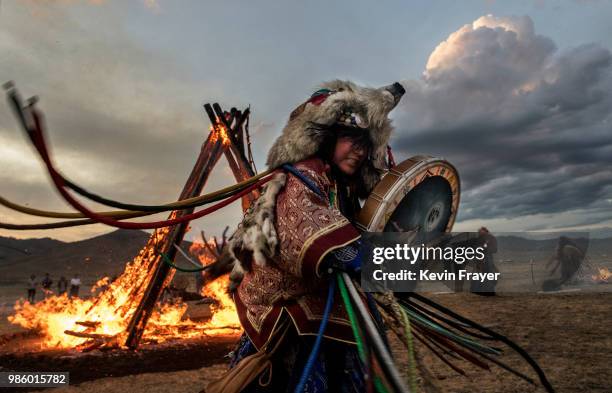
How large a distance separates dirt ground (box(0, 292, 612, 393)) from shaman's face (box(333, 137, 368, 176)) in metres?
1.64

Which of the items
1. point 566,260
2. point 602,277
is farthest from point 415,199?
point 602,277

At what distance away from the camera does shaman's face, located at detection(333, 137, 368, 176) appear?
89.1 inches

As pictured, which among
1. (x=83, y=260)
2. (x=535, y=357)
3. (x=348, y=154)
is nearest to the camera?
(x=348, y=154)

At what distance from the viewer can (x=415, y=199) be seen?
2.29 meters

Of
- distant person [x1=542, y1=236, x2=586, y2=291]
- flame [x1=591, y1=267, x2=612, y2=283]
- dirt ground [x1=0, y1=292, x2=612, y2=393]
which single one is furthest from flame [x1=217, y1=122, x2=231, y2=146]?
flame [x1=591, y1=267, x2=612, y2=283]

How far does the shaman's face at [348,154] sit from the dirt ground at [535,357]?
1.64 meters

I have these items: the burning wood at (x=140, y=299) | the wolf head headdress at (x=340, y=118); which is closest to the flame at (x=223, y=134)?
the burning wood at (x=140, y=299)

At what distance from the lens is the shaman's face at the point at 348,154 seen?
2264 mm

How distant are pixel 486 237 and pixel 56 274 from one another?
174 ft

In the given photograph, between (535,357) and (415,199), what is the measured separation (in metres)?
4.92

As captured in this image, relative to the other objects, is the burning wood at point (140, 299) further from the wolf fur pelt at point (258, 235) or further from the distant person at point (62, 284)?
the distant person at point (62, 284)

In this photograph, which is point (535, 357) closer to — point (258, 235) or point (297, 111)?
point (297, 111)

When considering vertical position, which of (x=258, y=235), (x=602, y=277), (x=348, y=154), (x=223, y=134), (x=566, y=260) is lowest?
(x=602, y=277)

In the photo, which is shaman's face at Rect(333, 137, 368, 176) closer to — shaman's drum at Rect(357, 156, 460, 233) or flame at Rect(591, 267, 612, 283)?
shaman's drum at Rect(357, 156, 460, 233)
